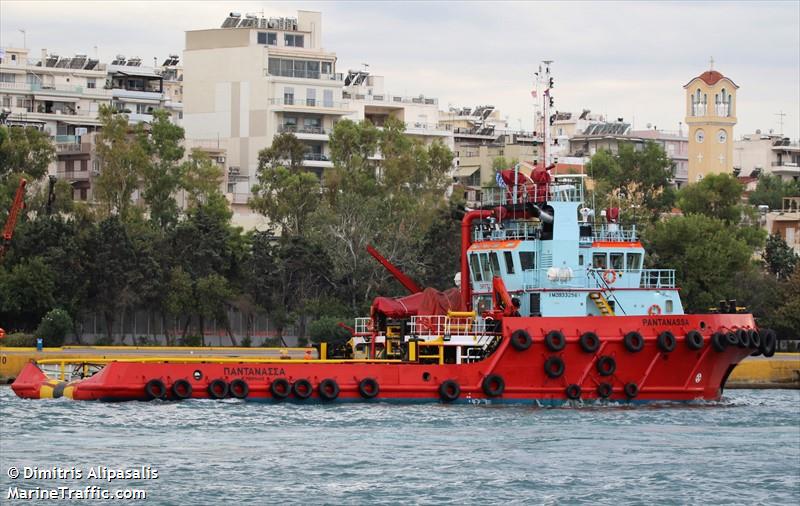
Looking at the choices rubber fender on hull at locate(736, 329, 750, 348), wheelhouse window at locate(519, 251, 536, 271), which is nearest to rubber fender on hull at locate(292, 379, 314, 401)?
wheelhouse window at locate(519, 251, 536, 271)

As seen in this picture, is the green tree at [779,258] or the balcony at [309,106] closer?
the green tree at [779,258]

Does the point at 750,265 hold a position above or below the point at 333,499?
above

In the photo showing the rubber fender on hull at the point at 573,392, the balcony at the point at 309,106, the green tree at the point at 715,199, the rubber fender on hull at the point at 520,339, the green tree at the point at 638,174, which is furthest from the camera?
the green tree at the point at 638,174

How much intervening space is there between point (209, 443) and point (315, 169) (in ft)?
205

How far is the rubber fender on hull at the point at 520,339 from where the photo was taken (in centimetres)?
4734

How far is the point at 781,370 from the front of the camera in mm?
64062

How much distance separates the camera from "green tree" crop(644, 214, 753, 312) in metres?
75.6

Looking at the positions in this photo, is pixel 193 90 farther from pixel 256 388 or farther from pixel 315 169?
pixel 256 388

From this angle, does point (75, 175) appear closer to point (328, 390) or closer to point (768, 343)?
point (328, 390)

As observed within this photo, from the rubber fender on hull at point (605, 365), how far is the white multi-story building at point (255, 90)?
52009 mm

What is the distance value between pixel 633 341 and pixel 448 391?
4.98 metres

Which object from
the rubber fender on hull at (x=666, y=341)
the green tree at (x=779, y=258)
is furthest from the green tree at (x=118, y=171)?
the rubber fender on hull at (x=666, y=341)

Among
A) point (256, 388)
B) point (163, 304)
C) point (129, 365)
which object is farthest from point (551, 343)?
point (163, 304)

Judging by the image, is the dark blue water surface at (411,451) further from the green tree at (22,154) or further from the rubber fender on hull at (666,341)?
the green tree at (22,154)
